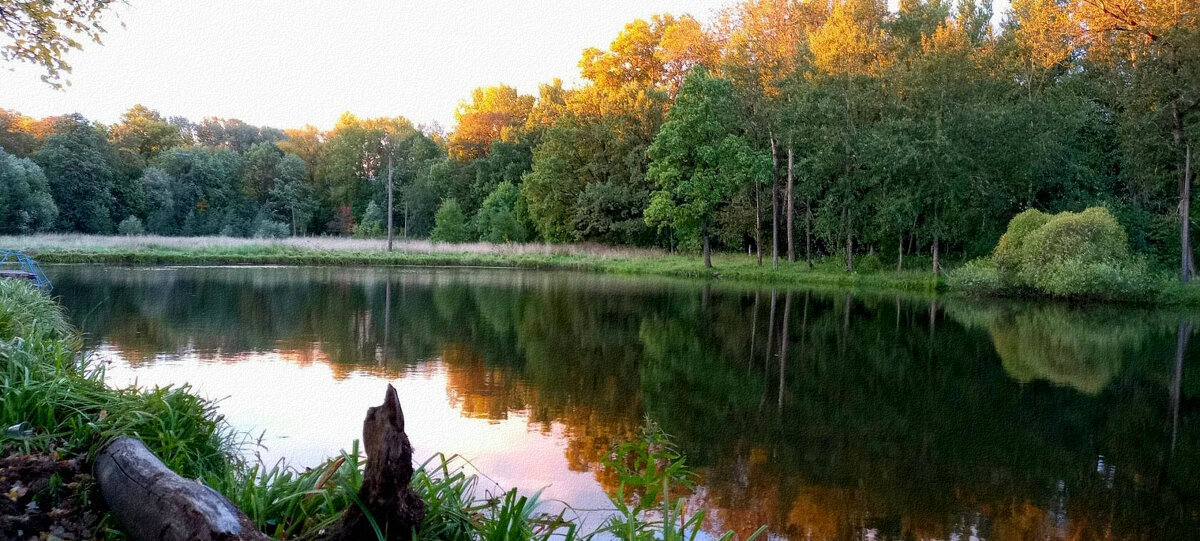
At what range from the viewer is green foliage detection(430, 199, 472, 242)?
49094 millimetres

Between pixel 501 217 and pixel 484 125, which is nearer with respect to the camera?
pixel 501 217

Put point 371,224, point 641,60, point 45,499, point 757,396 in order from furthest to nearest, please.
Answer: point 371,224 → point 641,60 → point 757,396 → point 45,499

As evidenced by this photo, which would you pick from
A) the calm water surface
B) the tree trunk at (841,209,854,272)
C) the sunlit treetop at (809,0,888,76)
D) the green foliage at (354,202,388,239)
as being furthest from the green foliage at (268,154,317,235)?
the calm water surface

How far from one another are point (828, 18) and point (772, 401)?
3018 centimetres

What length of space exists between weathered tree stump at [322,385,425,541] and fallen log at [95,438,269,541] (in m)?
0.34

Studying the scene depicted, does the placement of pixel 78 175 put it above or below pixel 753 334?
A: above

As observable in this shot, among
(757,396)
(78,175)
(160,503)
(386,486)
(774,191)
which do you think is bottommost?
(757,396)

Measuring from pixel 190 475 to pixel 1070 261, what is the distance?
23542mm

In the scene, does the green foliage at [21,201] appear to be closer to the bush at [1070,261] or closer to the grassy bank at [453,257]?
the grassy bank at [453,257]

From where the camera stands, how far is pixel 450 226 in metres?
49.2

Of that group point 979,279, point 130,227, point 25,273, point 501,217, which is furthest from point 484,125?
point 25,273

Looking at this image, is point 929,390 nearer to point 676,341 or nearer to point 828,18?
point 676,341

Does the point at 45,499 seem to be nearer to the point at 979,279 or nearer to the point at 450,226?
the point at 979,279

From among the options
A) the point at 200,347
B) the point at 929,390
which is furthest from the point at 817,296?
the point at 200,347
